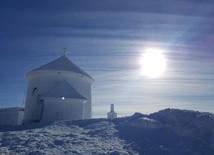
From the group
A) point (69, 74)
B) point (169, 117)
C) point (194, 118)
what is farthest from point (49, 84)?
point (194, 118)

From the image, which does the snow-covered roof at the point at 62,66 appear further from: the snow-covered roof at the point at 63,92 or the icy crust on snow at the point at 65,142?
the icy crust on snow at the point at 65,142

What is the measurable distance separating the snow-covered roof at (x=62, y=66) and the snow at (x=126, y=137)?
11.0 metres

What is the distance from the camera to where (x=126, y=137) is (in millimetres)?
19688

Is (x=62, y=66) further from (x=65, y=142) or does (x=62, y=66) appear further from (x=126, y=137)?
(x=65, y=142)

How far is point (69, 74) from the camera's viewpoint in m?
33.8

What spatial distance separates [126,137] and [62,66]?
16.8 meters

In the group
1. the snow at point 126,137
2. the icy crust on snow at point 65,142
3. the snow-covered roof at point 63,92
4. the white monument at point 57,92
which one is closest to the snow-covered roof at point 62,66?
the white monument at point 57,92

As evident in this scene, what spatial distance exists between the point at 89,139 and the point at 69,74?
15682mm

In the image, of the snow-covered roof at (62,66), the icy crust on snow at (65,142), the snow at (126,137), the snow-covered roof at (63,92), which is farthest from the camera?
the snow-covered roof at (62,66)

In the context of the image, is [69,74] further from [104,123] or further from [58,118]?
[104,123]

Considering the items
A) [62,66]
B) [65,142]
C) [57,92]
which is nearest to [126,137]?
[65,142]

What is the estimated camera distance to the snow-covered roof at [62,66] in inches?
1345

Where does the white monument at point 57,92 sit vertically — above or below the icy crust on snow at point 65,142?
above

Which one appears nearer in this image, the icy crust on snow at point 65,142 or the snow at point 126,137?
the icy crust on snow at point 65,142
